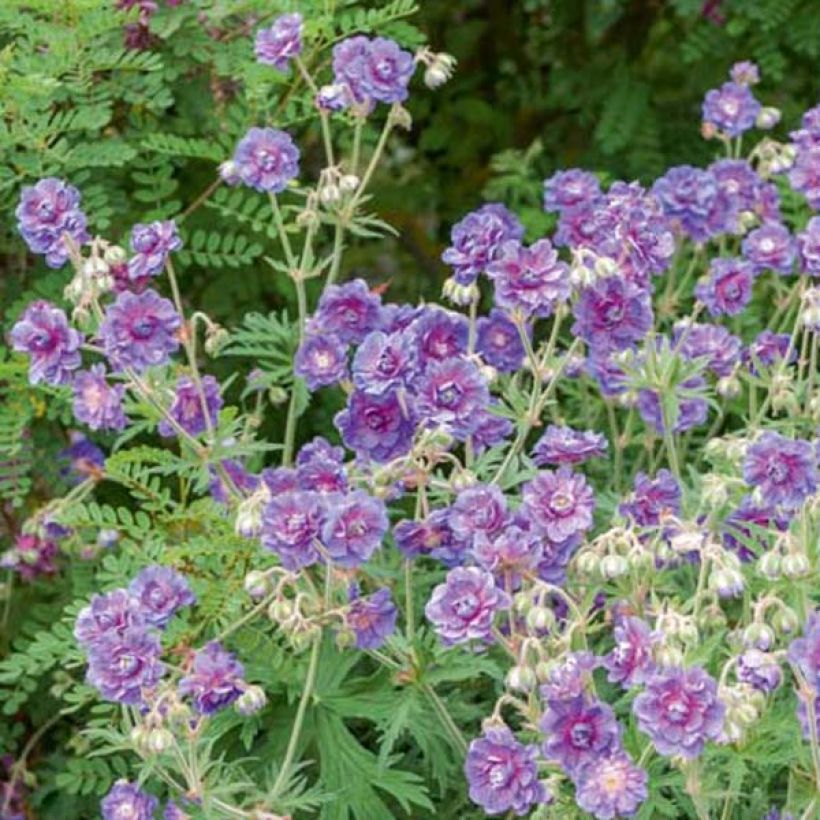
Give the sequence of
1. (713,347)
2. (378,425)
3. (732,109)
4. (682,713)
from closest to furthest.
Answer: (682,713)
(378,425)
(713,347)
(732,109)

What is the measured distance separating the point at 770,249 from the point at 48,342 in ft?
4.52

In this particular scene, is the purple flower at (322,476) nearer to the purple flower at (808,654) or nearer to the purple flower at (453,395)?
the purple flower at (453,395)

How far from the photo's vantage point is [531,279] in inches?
119

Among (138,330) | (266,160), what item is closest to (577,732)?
(138,330)

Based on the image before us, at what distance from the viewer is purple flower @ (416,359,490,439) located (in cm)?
286

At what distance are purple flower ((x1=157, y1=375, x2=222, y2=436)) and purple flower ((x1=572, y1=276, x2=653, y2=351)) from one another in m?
0.64

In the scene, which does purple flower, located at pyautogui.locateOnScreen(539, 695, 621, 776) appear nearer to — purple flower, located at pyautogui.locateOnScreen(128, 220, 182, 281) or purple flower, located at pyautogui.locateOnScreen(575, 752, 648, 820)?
purple flower, located at pyautogui.locateOnScreen(575, 752, 648, 820)

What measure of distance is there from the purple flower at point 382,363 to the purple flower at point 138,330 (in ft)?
1.15

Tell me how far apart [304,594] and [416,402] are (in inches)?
13.1

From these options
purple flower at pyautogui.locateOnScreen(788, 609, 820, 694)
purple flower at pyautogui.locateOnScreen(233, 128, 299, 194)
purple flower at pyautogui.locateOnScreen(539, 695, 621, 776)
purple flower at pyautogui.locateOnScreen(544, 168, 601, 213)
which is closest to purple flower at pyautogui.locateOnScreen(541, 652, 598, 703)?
purple flower at pyautogui.locateOnScreen(539, 695, 621, 776)

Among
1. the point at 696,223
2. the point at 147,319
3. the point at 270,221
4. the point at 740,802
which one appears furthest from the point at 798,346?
the point at 147,319

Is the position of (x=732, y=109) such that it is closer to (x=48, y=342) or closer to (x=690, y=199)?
(x=690, y=199)

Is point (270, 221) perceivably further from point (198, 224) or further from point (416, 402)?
point (416, 402)

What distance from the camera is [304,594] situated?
278cm
